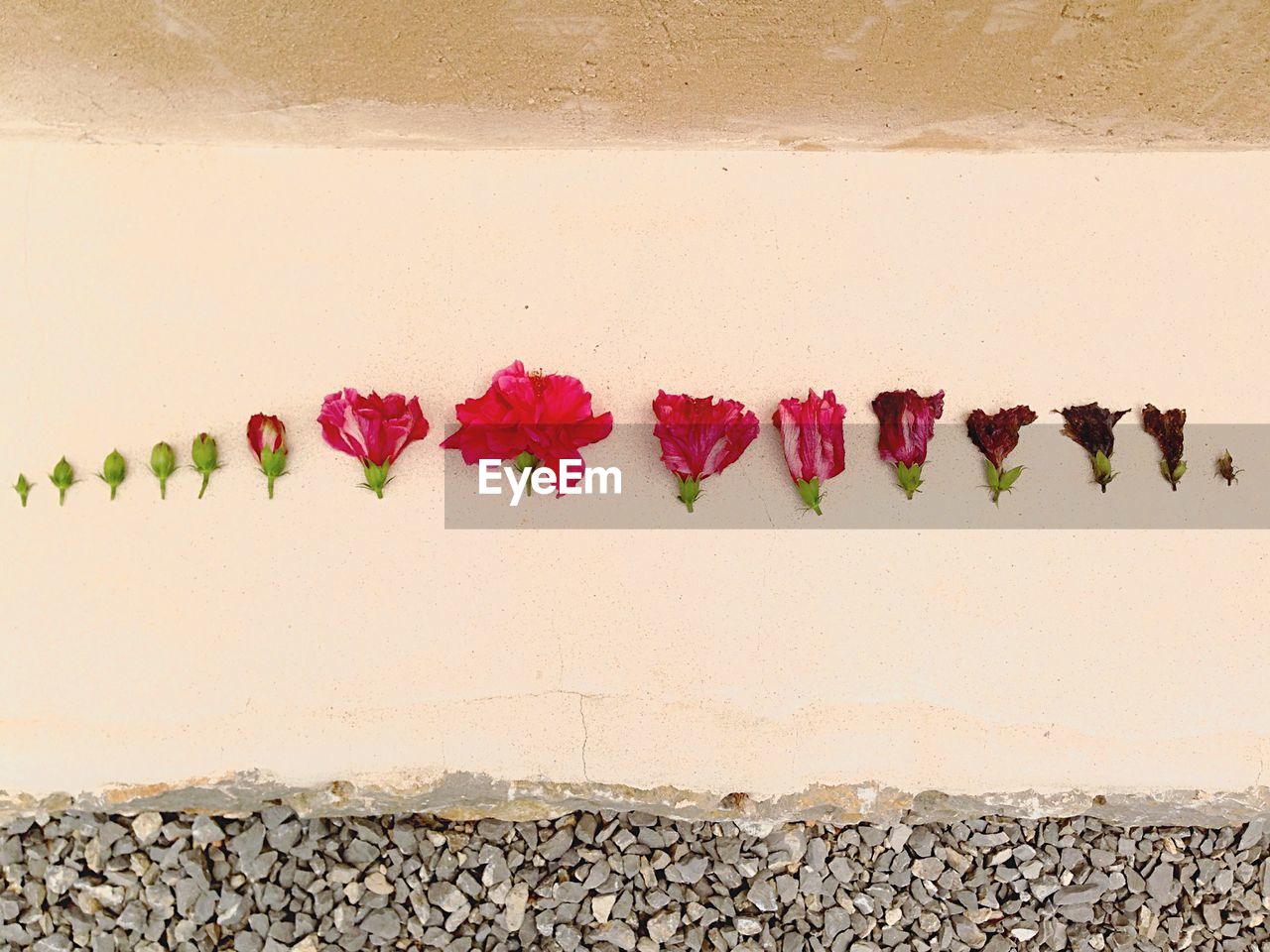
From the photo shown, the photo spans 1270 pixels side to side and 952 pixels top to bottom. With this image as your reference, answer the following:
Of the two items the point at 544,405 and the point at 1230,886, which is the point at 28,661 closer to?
the point at 544,405

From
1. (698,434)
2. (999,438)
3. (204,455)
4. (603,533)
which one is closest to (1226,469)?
(999,438)

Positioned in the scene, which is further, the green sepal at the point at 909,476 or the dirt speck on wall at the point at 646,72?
the green sepal at the point at 909,476

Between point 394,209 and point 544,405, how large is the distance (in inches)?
20.5

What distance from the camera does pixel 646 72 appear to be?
143cm

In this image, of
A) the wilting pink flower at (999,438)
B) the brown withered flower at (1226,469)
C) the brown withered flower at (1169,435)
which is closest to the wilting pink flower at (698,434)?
the wilting pink flower at (999,438)

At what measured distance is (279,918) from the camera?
61.7 inches

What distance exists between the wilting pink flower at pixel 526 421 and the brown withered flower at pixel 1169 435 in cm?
109

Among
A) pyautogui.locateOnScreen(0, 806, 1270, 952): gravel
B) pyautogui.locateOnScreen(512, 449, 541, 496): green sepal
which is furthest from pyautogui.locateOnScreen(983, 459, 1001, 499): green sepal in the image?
pyautogui.locateOnScreen(512, 449, 541, 496): green sepal

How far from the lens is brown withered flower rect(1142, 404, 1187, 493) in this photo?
61.9 inches

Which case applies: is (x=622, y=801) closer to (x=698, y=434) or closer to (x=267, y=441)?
(x=698, y=434)

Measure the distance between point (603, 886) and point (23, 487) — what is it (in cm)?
137

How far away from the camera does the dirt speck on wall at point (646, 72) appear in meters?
1.33

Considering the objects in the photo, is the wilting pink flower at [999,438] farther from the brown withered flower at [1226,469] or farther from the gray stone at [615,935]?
the gray stone at [615,935]

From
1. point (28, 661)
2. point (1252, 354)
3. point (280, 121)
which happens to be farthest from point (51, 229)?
point (1252, 354)
